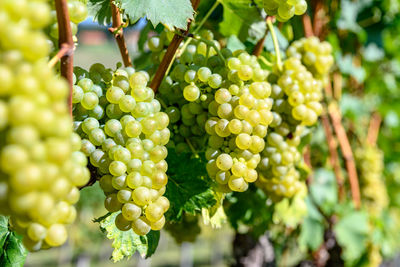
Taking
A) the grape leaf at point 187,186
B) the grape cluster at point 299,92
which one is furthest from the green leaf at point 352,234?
the grape leaf at point 187,186

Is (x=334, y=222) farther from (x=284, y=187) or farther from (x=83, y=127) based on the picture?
(x=83, y=127)

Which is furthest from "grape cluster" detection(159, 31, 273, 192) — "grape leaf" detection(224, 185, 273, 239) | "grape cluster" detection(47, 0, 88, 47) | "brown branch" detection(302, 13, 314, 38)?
"brown branch" detection(302, 13, 314, 38)

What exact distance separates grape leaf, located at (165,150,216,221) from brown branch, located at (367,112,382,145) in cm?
189

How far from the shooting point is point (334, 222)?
178cm

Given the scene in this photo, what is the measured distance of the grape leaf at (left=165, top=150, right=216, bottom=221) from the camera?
74 cm

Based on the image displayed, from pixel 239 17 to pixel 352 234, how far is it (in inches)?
45.6

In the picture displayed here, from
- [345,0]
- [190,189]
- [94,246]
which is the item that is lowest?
[94,246]

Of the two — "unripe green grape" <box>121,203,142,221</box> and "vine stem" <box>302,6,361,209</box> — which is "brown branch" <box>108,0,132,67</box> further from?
"vine stem" <box>302,6,361,209</box>

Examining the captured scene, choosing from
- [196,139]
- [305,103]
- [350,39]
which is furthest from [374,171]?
[196,139]

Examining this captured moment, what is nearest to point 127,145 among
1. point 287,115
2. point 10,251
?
point 10,251

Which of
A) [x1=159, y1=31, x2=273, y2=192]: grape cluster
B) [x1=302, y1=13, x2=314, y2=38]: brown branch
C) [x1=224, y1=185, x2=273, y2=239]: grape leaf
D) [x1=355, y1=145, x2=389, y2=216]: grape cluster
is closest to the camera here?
[x1=159, y1=31, x2=273, y2=192]: grape cluster

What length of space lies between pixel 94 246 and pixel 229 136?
38.1ft

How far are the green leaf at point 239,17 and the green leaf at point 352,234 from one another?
1040 millimetres

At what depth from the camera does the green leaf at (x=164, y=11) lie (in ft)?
2.04
